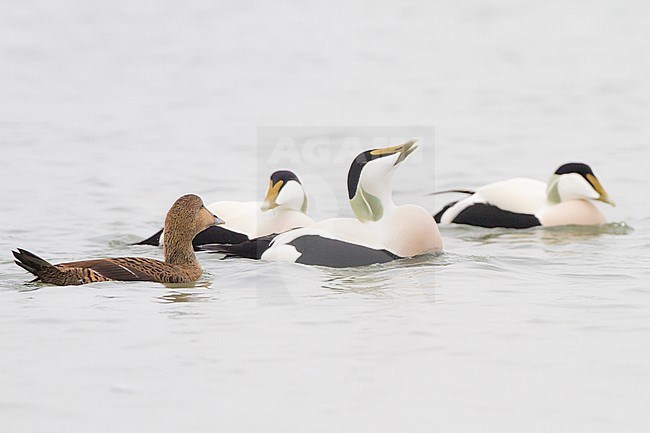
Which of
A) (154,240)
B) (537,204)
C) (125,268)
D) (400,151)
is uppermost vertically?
(400,151)

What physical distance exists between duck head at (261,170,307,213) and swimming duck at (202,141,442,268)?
55 cm

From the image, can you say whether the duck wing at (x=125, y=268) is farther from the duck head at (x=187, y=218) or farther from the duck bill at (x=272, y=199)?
the duck bill at (x=272, y=199)

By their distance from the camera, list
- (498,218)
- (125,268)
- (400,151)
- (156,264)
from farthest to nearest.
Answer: (498,218)
(400,151)
(156,264)
(125,268)

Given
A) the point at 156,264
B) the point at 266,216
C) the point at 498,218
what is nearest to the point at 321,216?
the point at 498,218

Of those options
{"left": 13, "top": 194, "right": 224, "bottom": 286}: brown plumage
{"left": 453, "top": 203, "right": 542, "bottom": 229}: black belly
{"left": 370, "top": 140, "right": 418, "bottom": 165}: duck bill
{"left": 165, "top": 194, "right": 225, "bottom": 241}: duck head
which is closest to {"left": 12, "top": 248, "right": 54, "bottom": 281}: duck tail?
{"left": 13, "top": 194, "right": 224, "bottom": 286}: brown plumage

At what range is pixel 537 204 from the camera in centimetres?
981

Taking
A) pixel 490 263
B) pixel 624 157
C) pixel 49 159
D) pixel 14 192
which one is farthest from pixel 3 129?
pixel 490 263

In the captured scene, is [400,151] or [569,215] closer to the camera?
[400,151]

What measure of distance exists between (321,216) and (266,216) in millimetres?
1667

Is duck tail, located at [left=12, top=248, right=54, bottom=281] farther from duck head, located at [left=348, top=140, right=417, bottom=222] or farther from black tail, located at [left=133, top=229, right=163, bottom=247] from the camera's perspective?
duck head, located at [left=348, top=140, right=417, bottom=222]

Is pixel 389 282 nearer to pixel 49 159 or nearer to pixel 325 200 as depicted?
pixel 325 200

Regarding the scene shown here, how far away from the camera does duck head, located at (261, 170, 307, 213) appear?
835 cm

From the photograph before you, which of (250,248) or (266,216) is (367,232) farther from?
(266,216)

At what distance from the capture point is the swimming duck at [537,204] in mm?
9641
